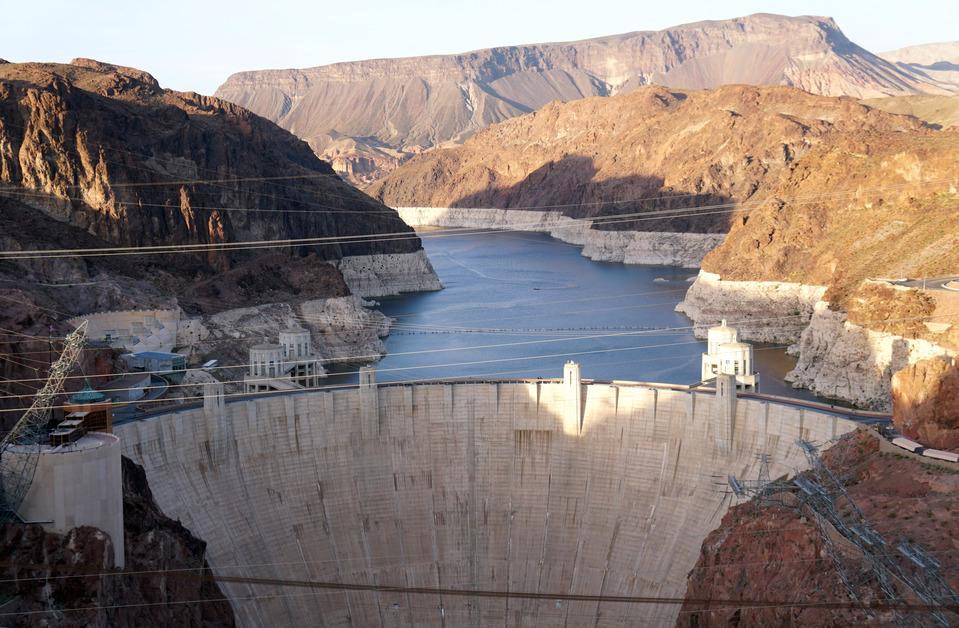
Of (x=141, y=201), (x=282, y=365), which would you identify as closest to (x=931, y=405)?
(x=282, y=365)

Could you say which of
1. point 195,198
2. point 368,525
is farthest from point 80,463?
point 195,198

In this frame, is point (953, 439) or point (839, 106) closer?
point (953, 439)

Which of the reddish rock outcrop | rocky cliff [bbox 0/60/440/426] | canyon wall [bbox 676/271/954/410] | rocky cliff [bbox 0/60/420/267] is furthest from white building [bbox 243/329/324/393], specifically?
canyon wall [bbox 676/271/954/410]

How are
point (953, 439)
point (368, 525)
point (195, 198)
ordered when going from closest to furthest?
point (953, 439)
point (368, 525)
point (195, 198)

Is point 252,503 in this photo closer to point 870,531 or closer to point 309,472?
point 309,472

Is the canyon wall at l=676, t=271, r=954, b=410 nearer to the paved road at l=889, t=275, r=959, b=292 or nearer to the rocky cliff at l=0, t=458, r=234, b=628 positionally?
the paved road at l=889, t=275, r=959, b=292

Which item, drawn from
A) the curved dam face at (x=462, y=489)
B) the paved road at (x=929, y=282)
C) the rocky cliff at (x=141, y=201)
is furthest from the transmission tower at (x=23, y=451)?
the paved road at (x=929, y=282)

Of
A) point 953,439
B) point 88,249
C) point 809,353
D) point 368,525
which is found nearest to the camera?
point 953,439
